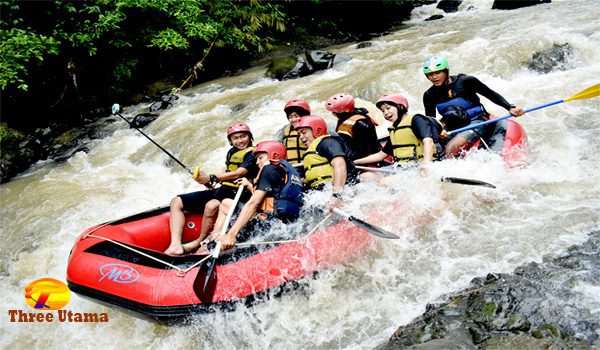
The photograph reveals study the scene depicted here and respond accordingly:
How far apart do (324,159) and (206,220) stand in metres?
1.25

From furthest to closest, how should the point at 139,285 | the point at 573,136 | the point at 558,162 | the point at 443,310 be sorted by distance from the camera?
the point at 573,136, the point at 558,162, the point at 139,285, the point at 443,310

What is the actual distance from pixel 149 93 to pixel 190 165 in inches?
196

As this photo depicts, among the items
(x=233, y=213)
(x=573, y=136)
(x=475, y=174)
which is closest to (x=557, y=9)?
(x=573, y=136)

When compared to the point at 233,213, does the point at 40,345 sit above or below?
below

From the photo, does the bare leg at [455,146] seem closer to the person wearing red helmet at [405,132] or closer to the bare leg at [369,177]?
the person wearing red helmet at [405,132]

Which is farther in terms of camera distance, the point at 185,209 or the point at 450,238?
the point at 185,209

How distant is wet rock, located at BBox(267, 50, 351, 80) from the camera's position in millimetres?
10719

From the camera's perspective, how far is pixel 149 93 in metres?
11.9

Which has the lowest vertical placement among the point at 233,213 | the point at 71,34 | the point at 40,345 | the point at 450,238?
the point at 40,345

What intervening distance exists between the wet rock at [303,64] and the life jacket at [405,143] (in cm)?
621

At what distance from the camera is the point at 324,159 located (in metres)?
4.23

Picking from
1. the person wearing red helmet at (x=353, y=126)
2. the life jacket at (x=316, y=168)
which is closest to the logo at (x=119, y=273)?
the life jacket at (x=316, y=168)

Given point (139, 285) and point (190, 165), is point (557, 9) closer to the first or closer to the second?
point (190, 165)

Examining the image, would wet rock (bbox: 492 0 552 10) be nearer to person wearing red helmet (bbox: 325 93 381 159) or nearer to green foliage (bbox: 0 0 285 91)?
green foliage (bbox: 0 0 285 91)
